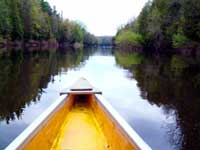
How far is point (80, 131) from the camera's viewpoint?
7.07 m

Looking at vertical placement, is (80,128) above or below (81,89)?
below

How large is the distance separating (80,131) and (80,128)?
0.20m

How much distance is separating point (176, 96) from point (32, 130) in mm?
10958

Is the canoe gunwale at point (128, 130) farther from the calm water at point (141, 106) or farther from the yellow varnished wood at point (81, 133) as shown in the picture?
the calm water at point (141, 106)

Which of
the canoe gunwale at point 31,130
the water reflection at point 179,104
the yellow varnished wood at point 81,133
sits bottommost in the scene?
the water reflection at point 179,104

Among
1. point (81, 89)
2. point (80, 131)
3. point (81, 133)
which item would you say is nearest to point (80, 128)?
point (80, 131)

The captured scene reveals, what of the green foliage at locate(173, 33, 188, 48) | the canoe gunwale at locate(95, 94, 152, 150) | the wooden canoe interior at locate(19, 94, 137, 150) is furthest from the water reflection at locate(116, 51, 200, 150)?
the green foliage at locate(173, 33, 188, 48)

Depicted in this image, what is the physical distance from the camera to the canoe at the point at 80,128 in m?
4.67

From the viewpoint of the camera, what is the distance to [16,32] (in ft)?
221

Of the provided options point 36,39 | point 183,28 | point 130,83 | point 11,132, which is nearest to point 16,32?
point 36,39

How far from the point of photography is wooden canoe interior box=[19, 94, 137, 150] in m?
5.12

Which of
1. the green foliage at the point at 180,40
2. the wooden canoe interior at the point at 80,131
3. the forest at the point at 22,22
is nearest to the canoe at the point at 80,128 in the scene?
the wooden canoe interior at the point at 80,131

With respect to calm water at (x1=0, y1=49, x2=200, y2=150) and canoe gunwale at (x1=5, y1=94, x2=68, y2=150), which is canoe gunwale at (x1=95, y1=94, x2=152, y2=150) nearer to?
canoe gunwale at (x1=5, y1=94, x2=68, y2=150)

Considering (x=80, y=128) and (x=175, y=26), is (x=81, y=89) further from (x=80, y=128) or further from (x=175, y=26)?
(x=175, y=26)
